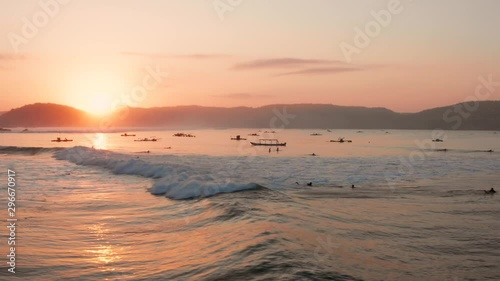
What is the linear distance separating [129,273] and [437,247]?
9662mm

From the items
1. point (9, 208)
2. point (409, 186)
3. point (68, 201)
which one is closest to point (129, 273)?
point (9, 208)

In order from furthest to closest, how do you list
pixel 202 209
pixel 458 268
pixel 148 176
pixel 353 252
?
pixel 148 176
pixel 202 209
pixel 353 252
pixel 458 268

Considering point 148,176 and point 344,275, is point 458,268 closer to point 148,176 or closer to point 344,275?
point 344,275

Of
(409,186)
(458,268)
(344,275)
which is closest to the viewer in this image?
(344,275)

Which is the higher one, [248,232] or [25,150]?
[25,150]

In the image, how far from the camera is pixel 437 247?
1363 cm

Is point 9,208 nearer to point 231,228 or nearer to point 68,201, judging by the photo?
point 68,201

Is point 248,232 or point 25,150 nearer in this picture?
point 248,232

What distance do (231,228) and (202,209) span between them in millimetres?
4909

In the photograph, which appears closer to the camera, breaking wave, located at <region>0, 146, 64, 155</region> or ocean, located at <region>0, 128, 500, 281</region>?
ocean, located at <region>0, 128, 500, 281</region>

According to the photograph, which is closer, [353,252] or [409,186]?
[353,252]

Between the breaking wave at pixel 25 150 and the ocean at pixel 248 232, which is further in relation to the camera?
Result: the breaking wave at pixel 25 150

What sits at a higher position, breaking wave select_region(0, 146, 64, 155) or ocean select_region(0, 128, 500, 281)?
breaking wave select_region(0, 146, 64, 155)

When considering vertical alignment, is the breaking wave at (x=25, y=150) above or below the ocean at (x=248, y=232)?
above
